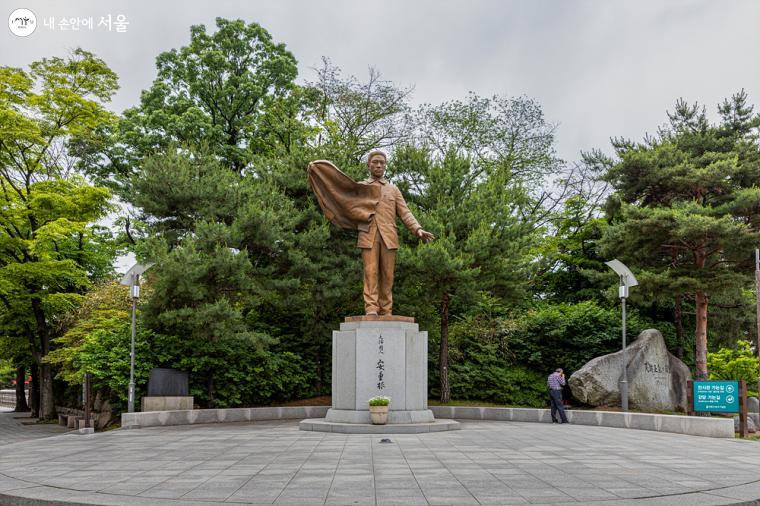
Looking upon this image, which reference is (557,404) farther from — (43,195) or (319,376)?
(43,195)

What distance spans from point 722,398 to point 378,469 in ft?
31.8

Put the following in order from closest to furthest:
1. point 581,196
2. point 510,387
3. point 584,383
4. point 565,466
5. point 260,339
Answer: point 565,466
point 260,339
point 584,383
point 510,387
point 581,196

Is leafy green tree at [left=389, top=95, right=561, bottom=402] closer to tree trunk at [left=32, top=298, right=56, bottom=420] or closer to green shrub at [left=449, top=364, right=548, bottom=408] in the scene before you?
green shrub at [left=449, top=364, right=548, bottom=408]

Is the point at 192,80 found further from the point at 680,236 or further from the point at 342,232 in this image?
the point at 680,236

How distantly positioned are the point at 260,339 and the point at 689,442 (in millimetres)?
10368

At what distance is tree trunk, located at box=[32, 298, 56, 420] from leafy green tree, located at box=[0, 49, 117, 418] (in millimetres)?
37

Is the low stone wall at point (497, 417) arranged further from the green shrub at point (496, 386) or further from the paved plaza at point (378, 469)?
the green shrub at point (496, 386)

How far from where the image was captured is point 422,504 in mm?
6391

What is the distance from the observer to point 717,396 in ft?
48.1

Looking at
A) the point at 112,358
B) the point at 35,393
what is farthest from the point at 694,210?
the point at 35,393

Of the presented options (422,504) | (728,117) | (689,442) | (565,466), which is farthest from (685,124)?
(422,504)

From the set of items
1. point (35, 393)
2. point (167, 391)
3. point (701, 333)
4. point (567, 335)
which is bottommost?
point (35, 393)

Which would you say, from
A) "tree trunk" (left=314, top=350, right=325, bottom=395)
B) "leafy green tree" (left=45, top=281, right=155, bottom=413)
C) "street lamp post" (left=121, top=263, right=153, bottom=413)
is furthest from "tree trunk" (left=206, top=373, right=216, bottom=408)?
"tree trunk" (left=314, top=350, right=325, bottom=395)

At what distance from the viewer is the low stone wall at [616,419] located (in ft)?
46.0
